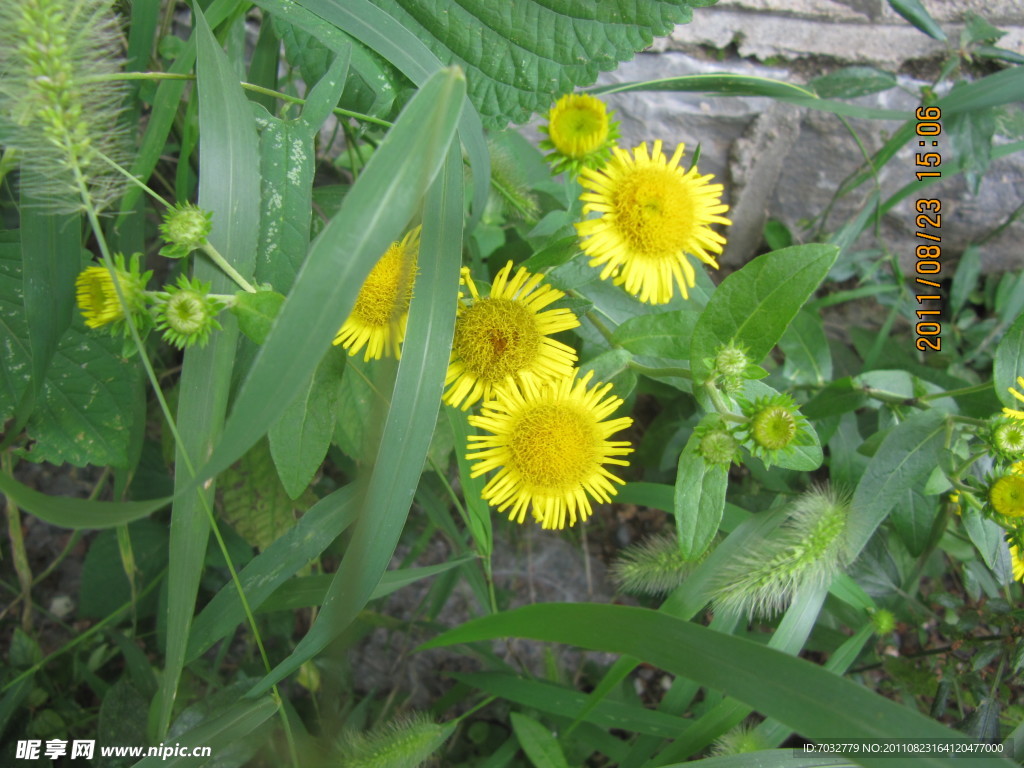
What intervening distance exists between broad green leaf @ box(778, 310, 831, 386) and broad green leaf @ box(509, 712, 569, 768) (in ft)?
3.41

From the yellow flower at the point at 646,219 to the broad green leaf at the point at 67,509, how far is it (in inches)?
30.3

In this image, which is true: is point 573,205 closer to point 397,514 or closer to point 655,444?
point 397,514

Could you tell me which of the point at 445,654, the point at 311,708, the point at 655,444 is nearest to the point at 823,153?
the point at 655,444

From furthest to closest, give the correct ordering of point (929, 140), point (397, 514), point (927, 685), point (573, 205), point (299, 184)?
point (929, 140) < point (927, 685) < point (573, 205) < point (299, 184) < point (397, 514)

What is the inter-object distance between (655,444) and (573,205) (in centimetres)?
81

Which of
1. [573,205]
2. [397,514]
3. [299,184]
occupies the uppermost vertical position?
[573,205]

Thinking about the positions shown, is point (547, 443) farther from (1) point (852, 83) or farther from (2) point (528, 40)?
(1) point (852, 83)

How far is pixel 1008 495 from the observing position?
1.09 m

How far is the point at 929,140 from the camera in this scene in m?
1.85

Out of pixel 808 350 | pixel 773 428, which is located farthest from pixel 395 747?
pixel 808 350

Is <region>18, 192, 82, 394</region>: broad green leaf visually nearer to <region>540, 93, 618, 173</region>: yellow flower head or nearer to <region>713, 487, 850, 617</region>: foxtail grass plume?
<region>540, 93, 618, 173</region>: yellow flower head

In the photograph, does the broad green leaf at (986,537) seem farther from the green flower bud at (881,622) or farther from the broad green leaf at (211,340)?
the broad green leaf at (211,340)

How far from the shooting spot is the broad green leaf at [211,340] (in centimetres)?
101

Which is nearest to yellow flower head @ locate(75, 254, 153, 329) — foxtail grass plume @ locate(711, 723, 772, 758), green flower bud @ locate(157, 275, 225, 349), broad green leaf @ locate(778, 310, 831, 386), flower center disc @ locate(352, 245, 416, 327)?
green flower bud @ locate(157, 275, 225, 349)
